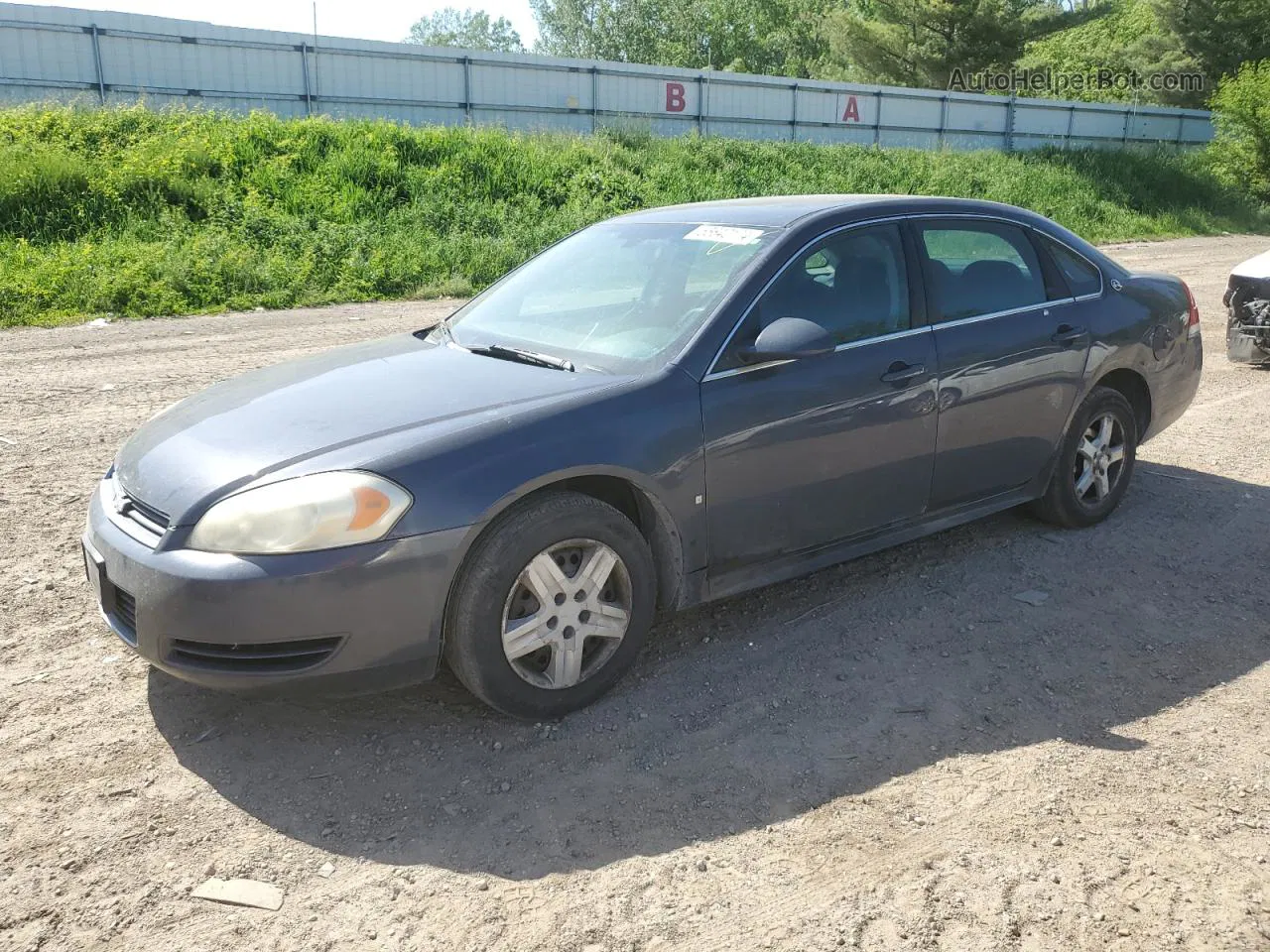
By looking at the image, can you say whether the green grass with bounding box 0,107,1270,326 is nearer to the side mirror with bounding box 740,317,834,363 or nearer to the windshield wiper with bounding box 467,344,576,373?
the windshield wiper with bounding box 467,344,576,373

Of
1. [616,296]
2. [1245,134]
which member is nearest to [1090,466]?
[616,296]

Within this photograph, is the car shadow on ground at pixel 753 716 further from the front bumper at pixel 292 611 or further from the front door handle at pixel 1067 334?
the front door handle at pixel 1067 334

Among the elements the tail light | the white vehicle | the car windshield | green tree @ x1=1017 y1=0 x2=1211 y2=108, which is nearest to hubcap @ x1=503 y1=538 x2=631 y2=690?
the car windshield

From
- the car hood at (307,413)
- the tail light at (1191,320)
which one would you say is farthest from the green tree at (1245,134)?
the car hood at (307,413)

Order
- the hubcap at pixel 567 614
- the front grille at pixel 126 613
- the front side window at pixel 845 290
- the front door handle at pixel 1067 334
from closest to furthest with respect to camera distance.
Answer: the front grille at pixel 126 613 < the hubcap at pixel 567 614 < the front side window at pixel 845 290 < the front door handle at pixel 1067 334

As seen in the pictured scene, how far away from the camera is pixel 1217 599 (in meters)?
4.75

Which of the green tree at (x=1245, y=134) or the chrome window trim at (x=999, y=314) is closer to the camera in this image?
the chrome window trim at (x=999, y=314)

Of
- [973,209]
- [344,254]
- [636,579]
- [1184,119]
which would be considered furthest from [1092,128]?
[636,579]

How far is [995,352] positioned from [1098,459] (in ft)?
3.74

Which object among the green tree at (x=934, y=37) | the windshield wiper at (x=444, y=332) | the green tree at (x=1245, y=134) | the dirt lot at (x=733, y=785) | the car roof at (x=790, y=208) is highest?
the green tree at (x=934, y=37)

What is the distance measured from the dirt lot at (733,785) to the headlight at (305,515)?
0.73 metres

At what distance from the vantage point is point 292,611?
3.14 m

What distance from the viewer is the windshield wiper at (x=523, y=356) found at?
159 inches

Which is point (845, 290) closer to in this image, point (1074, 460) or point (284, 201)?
point (1074, 460)
